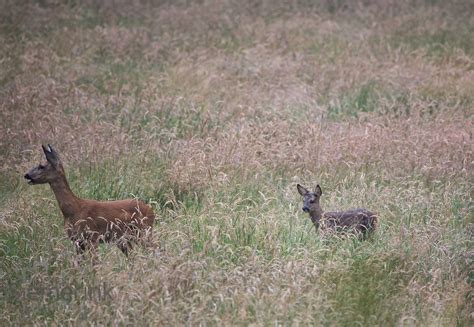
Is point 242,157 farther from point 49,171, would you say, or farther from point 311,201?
point 49,171

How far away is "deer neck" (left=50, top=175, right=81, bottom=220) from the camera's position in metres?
7.42

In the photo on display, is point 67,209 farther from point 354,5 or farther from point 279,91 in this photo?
point 354,5

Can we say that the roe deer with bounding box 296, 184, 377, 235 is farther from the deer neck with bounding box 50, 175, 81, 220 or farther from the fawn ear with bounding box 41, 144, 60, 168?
the fawn ear with bounding box 41, 144, 60, 168

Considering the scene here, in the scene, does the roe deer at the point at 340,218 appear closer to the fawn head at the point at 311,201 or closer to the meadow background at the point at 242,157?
the fawn head at the point at 311,201

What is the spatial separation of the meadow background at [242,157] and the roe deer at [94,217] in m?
0.15

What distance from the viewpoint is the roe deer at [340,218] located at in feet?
25.3

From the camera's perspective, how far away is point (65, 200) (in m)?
7.45

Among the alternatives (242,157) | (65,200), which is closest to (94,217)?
(65,200)

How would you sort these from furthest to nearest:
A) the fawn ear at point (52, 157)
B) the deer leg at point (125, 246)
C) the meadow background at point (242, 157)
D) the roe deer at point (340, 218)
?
1. the roe deer at point (340, 218)
2. the fawn ear at point (52, 157)
3. the deer leg at point (125, 246)
4. the meadow background at point (242, 157)

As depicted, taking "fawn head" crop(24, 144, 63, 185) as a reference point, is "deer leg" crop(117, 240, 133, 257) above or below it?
below

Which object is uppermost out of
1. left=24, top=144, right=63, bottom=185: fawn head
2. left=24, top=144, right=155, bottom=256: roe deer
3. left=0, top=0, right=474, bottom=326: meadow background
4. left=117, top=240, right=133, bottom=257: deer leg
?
left=24, top=144, right=63, bottom=185: fawn head

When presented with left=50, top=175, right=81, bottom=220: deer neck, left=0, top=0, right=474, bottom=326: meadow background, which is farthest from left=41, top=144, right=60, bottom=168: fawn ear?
left=0, top=0, right=474, bottom=326: meadow background

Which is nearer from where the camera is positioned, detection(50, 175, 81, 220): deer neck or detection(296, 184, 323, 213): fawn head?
detection(50, 175, 81, 220): deer neck

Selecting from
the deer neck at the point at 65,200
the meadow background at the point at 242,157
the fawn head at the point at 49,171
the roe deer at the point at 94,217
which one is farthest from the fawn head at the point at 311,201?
the fawn head at the point at 49,171
